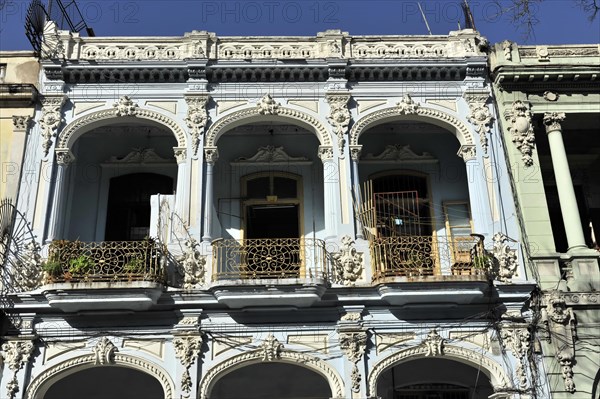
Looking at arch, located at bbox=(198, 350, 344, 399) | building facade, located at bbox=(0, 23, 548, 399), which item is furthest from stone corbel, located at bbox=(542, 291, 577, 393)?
arch, located at bbox=(198, 350, 344, 399)

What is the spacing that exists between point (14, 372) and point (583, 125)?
13.2 meters

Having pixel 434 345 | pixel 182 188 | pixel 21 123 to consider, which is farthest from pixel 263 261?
pixel 21 123

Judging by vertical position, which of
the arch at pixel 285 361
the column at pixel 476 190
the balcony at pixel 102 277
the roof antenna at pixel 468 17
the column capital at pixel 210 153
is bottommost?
the arch at pixel 285 361

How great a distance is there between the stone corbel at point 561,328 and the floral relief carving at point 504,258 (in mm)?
824

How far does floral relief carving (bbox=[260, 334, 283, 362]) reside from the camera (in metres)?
13.1

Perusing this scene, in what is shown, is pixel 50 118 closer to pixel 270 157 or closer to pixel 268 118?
pixel 268 118

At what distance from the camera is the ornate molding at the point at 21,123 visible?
14.9 m

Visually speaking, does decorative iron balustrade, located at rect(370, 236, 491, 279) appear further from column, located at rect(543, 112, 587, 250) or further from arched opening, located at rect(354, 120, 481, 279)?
column, located at rect(543, 112, 587, 250)

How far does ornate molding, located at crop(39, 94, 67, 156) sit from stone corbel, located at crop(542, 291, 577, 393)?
10647 millimetres

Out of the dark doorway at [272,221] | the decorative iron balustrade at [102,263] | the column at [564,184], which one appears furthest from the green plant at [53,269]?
the column at [564,184]

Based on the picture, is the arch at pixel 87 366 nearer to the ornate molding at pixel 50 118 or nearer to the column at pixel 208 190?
the column at pixel 208 190

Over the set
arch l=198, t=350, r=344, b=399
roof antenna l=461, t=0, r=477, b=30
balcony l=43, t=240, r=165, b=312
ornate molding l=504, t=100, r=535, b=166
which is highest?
roof antenna l=461, t=0, r=477, b=30

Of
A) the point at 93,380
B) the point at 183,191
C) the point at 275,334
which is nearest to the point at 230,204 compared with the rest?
the point at 183,191

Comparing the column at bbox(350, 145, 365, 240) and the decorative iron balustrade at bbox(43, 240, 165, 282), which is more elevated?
the column at bbox(350, 145, 365, 240)
